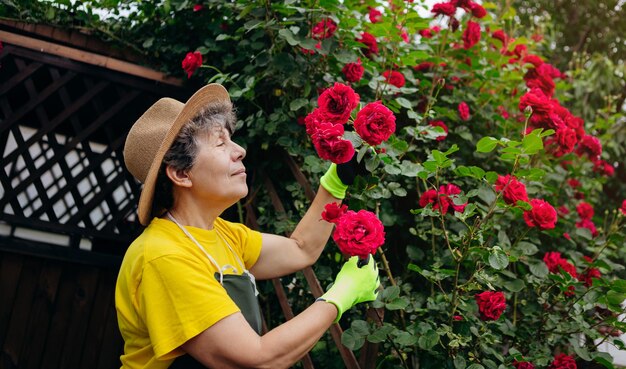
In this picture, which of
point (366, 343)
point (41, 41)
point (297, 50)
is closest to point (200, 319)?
point (366, 343)

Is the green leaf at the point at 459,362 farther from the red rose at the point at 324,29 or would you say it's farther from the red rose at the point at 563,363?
the red rose at the point at 324,29

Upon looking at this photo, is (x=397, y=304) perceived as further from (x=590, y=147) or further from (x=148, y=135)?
(x=590, y=147)

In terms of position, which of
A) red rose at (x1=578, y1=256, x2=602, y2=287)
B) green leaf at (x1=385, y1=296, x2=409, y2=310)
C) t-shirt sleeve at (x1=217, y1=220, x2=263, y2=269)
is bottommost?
red rose at (x1=578, y1=256, x2=602, y2=287)

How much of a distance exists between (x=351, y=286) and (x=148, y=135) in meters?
0.71

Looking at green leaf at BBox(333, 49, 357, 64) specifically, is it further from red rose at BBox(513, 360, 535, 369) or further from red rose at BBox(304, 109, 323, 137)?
red rose at BBox(513, 360, 535, 369)

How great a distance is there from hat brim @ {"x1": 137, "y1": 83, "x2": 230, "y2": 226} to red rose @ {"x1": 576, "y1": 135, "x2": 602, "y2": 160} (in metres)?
1.82

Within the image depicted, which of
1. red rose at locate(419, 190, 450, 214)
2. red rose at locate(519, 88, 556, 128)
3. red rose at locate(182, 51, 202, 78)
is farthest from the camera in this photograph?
red rose at locate(182, 51, 202, 78)

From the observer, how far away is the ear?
1.52 meters

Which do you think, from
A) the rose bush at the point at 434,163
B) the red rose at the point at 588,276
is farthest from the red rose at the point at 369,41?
the red rose at the point at 588,276

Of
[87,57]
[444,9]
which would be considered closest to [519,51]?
[444,9]

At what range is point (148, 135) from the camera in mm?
1534

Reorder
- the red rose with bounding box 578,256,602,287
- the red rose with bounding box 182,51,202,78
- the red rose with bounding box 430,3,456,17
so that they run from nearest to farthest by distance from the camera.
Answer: the red rose with bounding box 578,256,602,287 < the red rose with bounding box 430,3,456,17 < the red rose with bounding box 182,51,202,78

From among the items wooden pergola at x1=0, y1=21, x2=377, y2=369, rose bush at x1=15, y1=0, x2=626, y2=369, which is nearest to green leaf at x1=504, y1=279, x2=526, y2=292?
rose bush at x1=15, y1=0, x2=626, y2=369

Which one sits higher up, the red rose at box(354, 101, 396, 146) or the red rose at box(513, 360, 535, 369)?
the red rose at box(354, 101, 396, 146)
